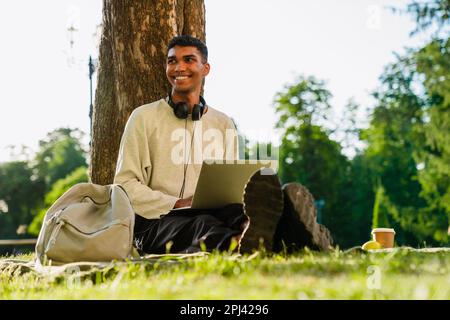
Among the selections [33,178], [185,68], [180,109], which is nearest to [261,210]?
[180,109]

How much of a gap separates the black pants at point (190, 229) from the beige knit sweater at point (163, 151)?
17 centimetres

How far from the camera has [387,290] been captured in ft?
13.1

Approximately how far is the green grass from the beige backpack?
1.69 feet

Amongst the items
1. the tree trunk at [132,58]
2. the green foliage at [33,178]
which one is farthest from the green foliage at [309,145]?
the tree trunk at [132,58]

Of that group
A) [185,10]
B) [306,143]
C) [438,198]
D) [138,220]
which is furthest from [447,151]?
[138,220]

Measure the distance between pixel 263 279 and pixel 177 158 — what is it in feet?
9.68

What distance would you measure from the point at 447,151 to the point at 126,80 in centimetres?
2775

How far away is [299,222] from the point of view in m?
5.56

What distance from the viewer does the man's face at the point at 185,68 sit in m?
7.34

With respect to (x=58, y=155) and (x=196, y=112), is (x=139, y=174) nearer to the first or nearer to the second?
(x=196, y=112)

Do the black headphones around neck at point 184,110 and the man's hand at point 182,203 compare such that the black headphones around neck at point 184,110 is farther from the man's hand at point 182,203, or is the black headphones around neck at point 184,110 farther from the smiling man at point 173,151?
the man's hand at point 182,203

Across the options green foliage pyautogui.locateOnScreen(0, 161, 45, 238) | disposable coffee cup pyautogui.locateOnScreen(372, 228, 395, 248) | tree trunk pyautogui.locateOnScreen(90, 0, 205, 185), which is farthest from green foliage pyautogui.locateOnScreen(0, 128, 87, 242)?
disposable coffee cup pyautogui.locateOnScreen(372, 228, 395, 248)

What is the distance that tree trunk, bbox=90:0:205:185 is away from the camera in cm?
871
